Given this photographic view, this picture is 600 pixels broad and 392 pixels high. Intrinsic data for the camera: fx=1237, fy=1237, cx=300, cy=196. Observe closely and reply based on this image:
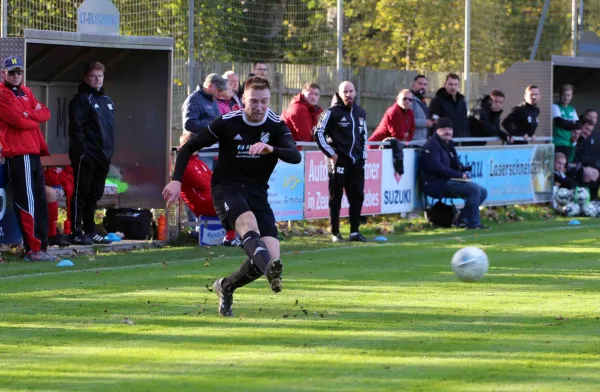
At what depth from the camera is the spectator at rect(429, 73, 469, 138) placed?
2177 centimetres

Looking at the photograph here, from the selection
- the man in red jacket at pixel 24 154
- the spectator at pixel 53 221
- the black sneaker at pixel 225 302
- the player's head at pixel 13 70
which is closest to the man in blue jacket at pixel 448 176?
the spectator at pixel 53 221

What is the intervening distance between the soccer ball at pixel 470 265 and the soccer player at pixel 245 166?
3.04m

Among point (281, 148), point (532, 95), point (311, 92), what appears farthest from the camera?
point (532, 95)

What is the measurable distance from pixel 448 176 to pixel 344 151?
11.0 feet

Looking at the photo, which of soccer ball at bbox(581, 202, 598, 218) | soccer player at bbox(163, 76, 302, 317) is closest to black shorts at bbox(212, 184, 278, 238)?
soccer player at bbox(163, 76, 302, 317)

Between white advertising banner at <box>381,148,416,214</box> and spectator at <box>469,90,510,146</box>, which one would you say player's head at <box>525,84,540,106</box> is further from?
white advertising banner at <box>381,148,416,214</box>

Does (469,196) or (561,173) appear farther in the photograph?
(561,173)

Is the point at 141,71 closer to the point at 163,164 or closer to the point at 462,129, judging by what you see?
the point at 163,164

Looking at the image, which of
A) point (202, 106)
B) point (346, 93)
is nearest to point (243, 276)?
point (202, 106)

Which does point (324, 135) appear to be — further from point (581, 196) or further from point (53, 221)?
point (581, 196)

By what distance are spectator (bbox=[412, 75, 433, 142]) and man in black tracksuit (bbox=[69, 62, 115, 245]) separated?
6696mm

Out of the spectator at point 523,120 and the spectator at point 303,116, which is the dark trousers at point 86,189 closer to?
the spectator at point 303,116

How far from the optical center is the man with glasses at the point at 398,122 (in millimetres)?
20734

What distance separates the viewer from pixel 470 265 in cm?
1266
